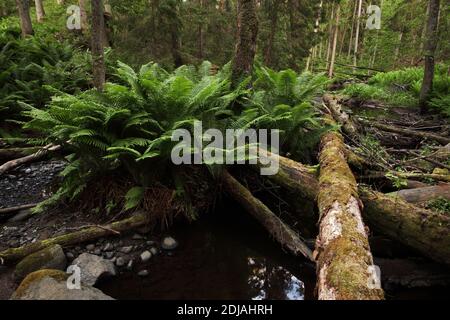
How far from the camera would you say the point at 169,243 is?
4.12m

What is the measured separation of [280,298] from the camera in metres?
3.31

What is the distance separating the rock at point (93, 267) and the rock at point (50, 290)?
416 millimetres

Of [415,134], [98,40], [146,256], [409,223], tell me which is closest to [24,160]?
[98,40]

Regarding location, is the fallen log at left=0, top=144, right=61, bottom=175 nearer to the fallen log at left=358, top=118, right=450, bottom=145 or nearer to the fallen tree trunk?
the fallen tree trunk

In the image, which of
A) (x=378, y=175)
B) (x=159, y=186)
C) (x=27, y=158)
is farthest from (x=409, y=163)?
(x=27, y=158)

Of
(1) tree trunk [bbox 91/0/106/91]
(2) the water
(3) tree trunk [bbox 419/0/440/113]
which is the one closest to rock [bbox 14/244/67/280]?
(2) the water

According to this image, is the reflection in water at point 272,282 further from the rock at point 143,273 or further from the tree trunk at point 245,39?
the tree trunk at point 245,39

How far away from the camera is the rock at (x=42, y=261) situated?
11.2 ft

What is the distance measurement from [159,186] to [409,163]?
402 centimetres

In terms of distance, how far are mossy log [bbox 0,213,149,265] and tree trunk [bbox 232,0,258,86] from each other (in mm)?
3216

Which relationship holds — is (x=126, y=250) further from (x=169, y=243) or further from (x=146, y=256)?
(x=169, y=243)

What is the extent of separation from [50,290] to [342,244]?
2.41m

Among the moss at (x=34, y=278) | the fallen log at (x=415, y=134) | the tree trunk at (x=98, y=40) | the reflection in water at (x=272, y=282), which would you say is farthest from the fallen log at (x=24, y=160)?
the fallen log at (x=415, y=134)

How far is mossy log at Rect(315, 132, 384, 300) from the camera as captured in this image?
2.27 meters
